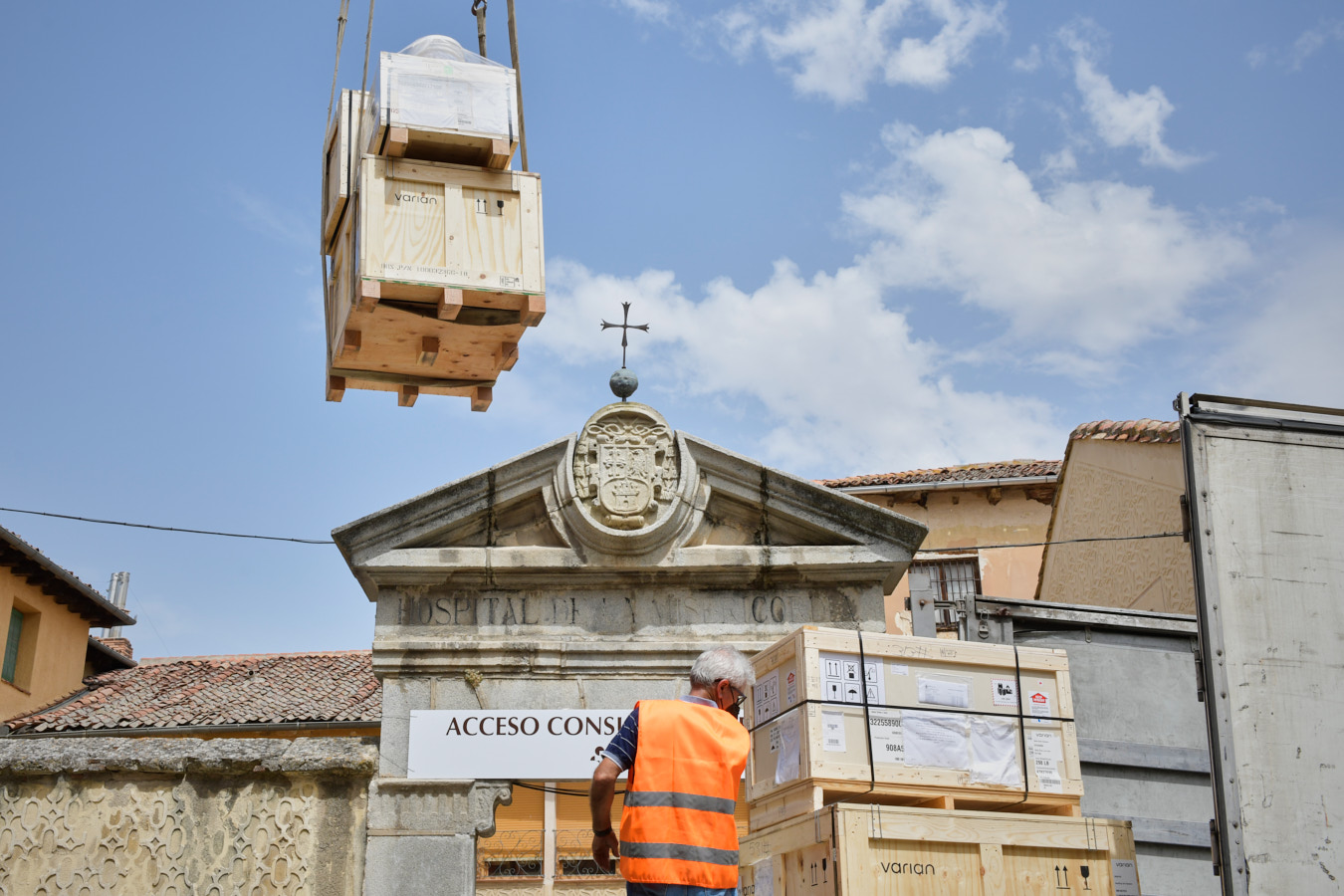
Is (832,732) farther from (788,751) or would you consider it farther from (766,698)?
(766,698)

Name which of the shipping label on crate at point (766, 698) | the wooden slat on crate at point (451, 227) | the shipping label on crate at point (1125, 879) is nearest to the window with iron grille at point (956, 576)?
the shipping label on crate at point (1125, 879)

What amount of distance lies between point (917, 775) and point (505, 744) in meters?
3.29

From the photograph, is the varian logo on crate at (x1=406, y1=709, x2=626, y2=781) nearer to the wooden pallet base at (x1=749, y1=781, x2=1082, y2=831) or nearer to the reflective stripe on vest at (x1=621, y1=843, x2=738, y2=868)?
the wooden pallet base at (x1=749, y1=781, x2=1082, y2=831)

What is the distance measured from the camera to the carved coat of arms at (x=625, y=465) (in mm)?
8883

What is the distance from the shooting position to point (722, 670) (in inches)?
205

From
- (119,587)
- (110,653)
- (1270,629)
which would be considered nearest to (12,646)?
(110,653)

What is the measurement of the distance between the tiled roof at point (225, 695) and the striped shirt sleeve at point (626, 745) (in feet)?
43.6

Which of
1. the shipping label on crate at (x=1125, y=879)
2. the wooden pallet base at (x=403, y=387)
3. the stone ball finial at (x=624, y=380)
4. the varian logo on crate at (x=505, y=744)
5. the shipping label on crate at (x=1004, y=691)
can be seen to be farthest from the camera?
the stone ball finial at (x=624, y=380)

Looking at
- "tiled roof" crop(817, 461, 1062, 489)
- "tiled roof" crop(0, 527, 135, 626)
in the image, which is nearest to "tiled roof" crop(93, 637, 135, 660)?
"tiled roof" crop(0, 527, 135, 626)

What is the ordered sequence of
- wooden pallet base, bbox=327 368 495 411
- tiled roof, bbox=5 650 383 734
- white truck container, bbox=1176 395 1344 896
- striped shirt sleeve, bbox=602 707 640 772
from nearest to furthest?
1. striped shirt sleeve, bbox=602 707 640 772
2. white truck container, bbox=1176 395 1344 896
3. wooden pallet base, bbox=327 368 495 411
4. tiled roof, bbox=5 650 383 734

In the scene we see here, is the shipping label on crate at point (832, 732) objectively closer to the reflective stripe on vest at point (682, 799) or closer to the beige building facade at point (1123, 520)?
the reflective stripe on vest at point (682, 799)

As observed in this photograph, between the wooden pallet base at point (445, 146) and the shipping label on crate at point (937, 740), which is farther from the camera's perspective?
the wooden pallet base at point (445, 146)

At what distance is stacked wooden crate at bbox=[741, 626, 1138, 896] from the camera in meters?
5.83

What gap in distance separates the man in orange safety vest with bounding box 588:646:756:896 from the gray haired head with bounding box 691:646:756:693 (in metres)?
0.12
